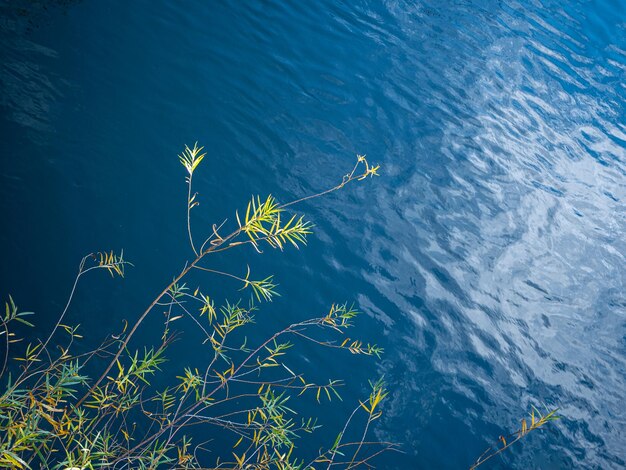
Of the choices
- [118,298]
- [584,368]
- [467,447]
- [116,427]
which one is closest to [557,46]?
[584,368]

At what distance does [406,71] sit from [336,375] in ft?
12.0

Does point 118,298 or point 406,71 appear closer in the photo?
point 118,298

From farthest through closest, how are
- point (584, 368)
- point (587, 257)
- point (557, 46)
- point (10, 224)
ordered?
point (557, 46) → point (587, 257) → point (584, 368) → point (10, 224)

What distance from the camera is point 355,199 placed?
421cm

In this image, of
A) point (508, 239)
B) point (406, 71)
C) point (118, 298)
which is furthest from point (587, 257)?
point (118, 298)

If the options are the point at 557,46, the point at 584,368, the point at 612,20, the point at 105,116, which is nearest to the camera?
the point at 584,368

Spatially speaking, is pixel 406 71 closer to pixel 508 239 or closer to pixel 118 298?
pixel 508 239

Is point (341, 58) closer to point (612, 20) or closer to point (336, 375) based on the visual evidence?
point (336, 375)

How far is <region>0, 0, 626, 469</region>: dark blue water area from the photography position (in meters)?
3.41

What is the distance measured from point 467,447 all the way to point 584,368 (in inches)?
49.9

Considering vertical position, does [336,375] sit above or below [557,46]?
below

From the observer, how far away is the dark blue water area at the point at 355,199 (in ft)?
11.2

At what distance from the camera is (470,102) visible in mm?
5445

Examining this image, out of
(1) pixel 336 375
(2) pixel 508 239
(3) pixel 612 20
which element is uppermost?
(3) pixel 612 20
